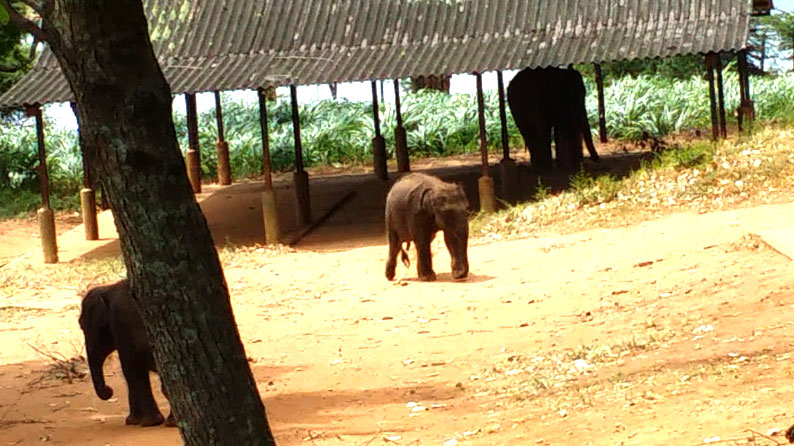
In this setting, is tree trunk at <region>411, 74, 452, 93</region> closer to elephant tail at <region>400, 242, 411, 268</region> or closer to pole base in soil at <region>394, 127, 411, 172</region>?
pole base in soil at <region>394, 127, 411, 172</region>

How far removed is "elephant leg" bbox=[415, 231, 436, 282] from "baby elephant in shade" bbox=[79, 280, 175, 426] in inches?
197

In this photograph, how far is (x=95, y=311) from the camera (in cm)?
909

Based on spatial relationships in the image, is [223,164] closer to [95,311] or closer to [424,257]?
[424,257]

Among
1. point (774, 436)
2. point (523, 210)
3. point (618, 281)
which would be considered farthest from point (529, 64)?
point (774, 436)

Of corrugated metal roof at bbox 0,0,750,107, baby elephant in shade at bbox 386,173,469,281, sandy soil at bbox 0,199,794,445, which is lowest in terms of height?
sandy soil at bbox 0,199,794,445

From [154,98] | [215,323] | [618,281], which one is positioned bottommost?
[618,281]

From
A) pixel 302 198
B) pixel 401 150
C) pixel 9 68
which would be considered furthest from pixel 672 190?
pixel 9 68

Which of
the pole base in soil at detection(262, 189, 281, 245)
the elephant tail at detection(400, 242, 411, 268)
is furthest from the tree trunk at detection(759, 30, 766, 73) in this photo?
the elephant tail at detection(400, 242, 411, 268)

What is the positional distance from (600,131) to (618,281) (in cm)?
1302

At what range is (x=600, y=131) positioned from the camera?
83.0 ft

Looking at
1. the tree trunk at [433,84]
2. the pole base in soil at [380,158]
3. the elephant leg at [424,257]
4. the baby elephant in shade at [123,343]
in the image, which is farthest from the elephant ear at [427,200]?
the tree trunk at [433,84]

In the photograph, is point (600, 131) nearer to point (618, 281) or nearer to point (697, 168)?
point (697, 168)

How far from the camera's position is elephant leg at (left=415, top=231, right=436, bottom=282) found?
1373 cm

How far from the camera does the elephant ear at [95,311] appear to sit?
29.7 feet
